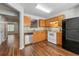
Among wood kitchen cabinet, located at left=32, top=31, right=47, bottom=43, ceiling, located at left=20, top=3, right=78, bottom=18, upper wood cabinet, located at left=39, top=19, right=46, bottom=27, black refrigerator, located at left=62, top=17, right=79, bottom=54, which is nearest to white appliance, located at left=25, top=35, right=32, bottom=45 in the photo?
wood kitchen cabinet, located at left=32, top=31, right=47, bottom=43

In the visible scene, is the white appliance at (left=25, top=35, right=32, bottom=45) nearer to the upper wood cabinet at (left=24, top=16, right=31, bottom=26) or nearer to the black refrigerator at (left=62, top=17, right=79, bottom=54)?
the upper wood cabinet at (left=24, top=16, right=31, bottom=26)

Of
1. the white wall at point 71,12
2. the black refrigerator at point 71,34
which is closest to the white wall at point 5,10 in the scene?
the white wall at point 71,12

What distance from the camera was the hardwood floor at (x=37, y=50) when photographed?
2172 mm

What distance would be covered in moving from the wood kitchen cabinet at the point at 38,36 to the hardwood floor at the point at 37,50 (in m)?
0.13

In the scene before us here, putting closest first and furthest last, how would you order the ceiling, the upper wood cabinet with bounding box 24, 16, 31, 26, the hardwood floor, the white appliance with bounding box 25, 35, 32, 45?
the ceiling
the hardwood floor
the upper wood cabinet with bounding box 24, 16, 31, 26
the white appliance with bounding box 25, 35, 32, 45

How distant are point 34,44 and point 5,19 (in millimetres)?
1005

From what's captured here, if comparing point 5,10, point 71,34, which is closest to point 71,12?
point 71,34

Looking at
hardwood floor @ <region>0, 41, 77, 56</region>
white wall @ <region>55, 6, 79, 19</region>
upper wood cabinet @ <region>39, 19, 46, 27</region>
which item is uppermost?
white wall @ <region>55, 6, 79, 19</region>

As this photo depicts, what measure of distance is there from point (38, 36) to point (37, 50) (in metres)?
0.50

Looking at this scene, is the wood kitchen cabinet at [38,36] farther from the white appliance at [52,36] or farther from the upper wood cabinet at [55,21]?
the upper wood cabinet at [55,21]

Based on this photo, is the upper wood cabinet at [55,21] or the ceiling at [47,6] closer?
the ceiling at [47,6]

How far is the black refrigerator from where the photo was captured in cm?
234

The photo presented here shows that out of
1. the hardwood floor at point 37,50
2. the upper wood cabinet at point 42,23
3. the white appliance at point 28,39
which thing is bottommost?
the hardwood floor at point 37,50

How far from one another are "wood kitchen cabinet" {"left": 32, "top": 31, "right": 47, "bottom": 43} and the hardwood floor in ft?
Result: 0.44
